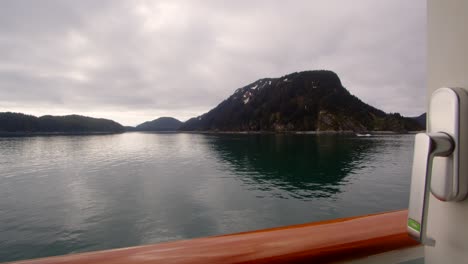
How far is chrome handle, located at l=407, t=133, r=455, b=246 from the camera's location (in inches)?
20.8

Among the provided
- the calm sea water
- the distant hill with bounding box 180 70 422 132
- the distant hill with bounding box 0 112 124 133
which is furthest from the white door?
the distant hill with bounding box 0 112 124 133

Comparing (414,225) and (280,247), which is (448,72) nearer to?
(414,225)

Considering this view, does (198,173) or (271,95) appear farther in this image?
(271,95)

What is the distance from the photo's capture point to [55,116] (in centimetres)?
17350

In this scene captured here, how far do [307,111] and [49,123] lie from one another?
17756cm

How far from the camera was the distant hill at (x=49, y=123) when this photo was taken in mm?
144250

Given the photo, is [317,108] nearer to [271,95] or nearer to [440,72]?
[271,95]

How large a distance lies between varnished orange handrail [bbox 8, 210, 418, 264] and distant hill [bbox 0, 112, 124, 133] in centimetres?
19570

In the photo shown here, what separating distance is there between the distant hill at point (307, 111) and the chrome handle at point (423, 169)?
14531 centimetres

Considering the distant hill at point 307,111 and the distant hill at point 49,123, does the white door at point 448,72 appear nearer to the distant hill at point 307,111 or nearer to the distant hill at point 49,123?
the distant hill at point 307,111

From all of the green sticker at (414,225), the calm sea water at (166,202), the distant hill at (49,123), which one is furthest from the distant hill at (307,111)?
the green sticker at (414,225)

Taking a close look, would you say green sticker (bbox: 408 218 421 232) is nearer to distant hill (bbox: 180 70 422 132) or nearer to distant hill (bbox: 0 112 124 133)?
distant hill (bbox: 180 70 422 132)

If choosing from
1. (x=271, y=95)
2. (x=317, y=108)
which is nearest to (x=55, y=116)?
(x=271, y=95)

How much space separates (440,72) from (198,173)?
2846 cm
